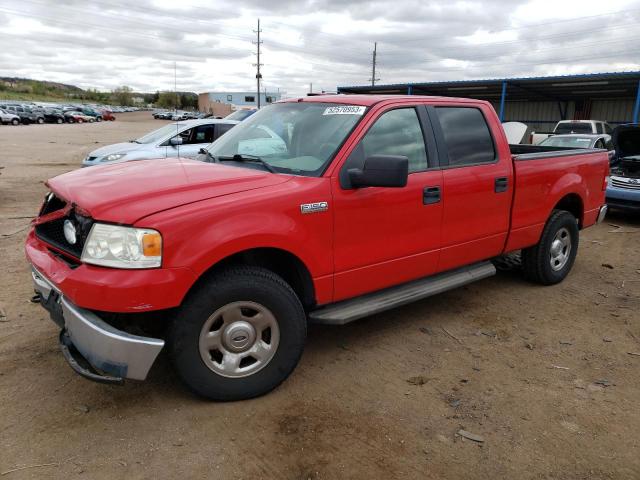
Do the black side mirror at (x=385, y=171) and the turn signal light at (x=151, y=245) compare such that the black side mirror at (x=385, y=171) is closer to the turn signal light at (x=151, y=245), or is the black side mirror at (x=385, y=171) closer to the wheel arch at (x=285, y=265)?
the wheel arch at (x=285, y=265)

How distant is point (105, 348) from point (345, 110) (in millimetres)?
2255

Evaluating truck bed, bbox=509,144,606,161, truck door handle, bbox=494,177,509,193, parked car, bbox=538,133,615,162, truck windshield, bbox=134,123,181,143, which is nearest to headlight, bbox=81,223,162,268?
truck door handle, bbox=494,177,509,193

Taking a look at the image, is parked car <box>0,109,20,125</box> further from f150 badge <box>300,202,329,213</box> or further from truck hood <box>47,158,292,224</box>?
f150 badge <box>300,202,329,213</box>

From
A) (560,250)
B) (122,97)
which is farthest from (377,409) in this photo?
(122,97)

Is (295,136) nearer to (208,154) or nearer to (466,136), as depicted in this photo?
(208,154)

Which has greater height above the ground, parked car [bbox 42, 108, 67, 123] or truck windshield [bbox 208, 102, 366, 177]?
parked car [bbox 42, 108, 67, 123]

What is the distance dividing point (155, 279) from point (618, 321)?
4051mm

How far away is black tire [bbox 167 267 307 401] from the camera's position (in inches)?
112

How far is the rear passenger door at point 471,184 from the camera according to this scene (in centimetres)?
408

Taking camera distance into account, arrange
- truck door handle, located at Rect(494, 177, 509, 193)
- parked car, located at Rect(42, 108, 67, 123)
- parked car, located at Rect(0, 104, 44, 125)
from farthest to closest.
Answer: parked car, located at Rect(42, 108, 67, 123) → parked car, located at Rect(0, 104, 44, 125) → truck door handle, located at Rect(494, 177, 509, 193)

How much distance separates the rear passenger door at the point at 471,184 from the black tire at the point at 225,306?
5.05 feet

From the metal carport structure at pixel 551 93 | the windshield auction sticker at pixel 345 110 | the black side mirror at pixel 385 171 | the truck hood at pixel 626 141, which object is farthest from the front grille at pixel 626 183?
the metal carport structure at pixel 551 93

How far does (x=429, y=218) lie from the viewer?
3.91 metres

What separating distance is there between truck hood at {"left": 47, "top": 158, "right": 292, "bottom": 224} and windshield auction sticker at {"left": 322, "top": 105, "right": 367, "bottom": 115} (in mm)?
766
